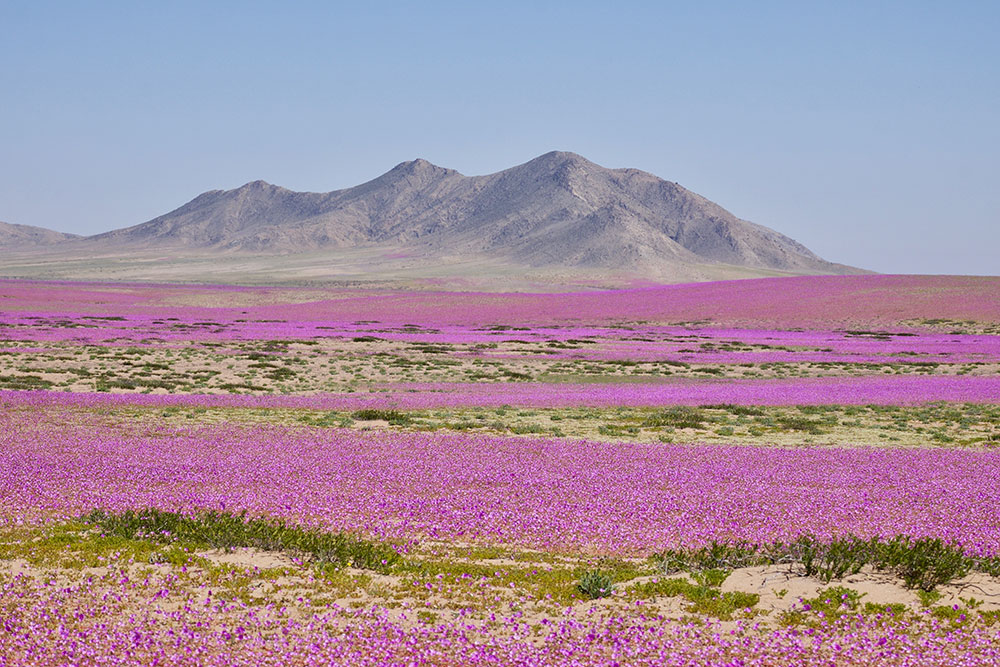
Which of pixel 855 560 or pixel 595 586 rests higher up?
pixel 855 560

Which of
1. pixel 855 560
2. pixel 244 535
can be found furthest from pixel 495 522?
pixel 855 560

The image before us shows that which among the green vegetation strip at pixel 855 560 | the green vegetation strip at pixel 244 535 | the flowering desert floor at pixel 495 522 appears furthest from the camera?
the green vegetation strip at pixel 244 535

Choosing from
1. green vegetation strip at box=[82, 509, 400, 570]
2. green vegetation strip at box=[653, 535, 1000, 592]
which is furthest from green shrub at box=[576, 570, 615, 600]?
green vegetation strip at box=[82, 509, 400, 570]

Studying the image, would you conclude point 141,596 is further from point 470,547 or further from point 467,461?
point 467,461

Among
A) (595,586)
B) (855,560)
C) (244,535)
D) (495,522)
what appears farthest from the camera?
(495,522)

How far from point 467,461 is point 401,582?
801cm

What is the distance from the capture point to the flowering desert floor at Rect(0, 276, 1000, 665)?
7887mm

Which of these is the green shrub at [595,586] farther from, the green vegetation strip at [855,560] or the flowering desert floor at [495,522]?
the green vegetation strip at [855,560]

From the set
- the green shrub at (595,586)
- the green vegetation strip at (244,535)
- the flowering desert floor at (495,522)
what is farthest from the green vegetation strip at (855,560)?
the green vegetation strip at (244,535)

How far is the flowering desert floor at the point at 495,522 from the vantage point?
789 cm

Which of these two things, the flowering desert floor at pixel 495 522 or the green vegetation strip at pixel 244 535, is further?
the green vegetation strip at pixel 244 535

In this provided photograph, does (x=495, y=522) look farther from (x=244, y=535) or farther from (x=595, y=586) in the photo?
(x=244, y=535)

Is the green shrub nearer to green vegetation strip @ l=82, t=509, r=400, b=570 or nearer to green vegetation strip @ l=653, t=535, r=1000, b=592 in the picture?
green vegetation strip @ l=653, t=535, r=1000, b=592

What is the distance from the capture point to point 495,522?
12.4 meters
